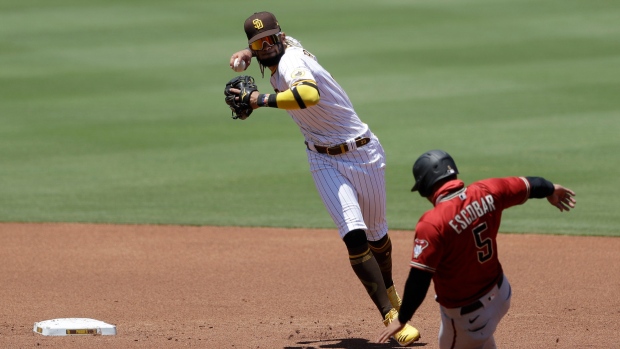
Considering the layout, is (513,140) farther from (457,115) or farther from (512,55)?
(512,55)

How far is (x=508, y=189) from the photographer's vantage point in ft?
15.5

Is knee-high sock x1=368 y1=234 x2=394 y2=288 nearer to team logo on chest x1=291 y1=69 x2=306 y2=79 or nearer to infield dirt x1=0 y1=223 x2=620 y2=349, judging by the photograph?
infield dirt x1=0 y1=223 x2=620 y2=349

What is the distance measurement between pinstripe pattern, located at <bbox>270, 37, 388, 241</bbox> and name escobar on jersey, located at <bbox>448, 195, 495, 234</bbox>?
1.55 metres

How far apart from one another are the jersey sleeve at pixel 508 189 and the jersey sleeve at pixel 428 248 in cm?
38

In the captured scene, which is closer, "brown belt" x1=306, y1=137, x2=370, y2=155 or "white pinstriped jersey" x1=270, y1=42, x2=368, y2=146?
"white pinstriped jersey" x1=270, y1=42, x2=368, y2=146

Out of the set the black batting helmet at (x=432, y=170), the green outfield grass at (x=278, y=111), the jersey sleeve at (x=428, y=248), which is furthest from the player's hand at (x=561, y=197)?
the green outfield grass at (x=278, y=111)

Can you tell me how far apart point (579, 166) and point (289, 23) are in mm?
9159

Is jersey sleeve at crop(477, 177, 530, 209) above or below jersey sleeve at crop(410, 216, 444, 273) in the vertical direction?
above

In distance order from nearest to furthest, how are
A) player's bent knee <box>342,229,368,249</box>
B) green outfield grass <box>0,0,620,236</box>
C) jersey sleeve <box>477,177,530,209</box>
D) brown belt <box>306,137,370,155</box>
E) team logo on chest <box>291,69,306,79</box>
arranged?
1. jersey sleeve <box>477,177,530,209</box>
2. team logo on chest <box>291,69,306,79</box>
3. player's bent knee <box>342,229,368,249</box>
4. brown belt <box>306,137,370,155</box>
5. green outfield grass <box>0,0,620,236</box>

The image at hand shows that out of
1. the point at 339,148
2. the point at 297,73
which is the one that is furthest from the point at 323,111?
the point at 297,73

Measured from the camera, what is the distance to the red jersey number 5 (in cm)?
459

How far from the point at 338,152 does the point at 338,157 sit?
0.04 meters

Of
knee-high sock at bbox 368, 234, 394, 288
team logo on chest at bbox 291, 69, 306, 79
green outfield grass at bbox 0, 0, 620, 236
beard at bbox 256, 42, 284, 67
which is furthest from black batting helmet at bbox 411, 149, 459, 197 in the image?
green outfield grass at bbox 0, 0, 620, 236

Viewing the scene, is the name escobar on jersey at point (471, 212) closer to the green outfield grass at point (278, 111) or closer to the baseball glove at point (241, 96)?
the baseball glove at point (241, 96)
